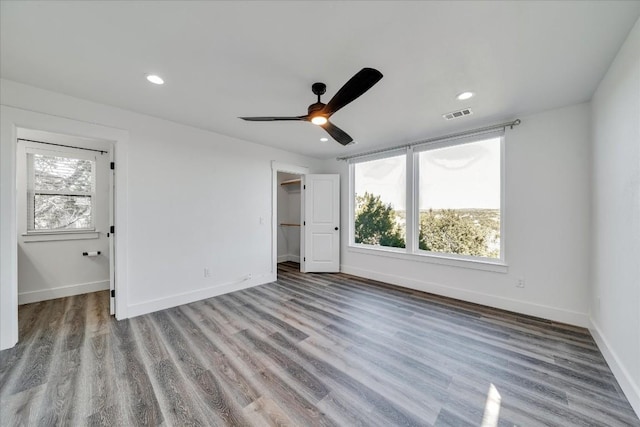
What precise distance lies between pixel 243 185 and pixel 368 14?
10.3ft

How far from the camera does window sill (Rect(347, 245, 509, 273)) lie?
3.26 metres

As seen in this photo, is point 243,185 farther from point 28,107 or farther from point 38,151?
point 38,151

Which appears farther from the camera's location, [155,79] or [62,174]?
[62,174]

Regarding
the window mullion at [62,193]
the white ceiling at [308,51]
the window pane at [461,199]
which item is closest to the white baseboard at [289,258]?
the window pane at [461,199]

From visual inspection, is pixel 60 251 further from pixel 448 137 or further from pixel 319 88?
pixel 448 137

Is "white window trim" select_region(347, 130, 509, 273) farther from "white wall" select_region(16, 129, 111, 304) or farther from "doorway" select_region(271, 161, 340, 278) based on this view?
"white wall" select_region(16, 129, 111, 304)

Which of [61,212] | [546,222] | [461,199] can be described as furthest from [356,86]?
[61,212]

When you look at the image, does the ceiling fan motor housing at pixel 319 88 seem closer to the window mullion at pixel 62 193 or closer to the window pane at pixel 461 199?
the window pane at pixel 461 199

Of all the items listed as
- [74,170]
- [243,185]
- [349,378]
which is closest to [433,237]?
[349,378]

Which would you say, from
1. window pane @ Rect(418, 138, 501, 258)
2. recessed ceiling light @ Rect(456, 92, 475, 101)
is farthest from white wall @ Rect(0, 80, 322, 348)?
recessed ceiling light @ Rect(456, 92, 475, 101)

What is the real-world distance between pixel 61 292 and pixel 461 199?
6.13m

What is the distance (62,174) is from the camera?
12.0 ft

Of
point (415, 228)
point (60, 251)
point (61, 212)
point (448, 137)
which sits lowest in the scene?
point (60, 251)

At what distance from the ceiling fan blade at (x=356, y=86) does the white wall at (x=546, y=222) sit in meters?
2.59
